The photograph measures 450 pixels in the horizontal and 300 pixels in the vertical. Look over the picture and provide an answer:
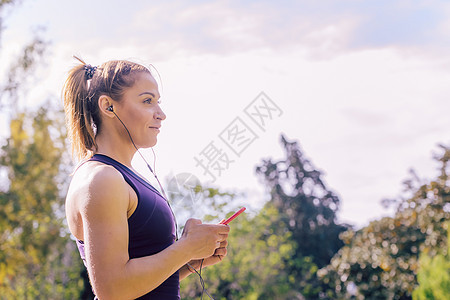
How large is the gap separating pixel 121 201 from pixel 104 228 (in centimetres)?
7

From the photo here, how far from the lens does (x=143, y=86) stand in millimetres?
1515

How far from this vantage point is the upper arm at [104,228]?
50.4 inches

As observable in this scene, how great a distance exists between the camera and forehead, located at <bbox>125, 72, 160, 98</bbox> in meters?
Result: 1.50

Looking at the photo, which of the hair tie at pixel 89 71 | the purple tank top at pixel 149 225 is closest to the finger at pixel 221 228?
the purple tank top at pixel 149 225

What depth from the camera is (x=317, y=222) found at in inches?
596

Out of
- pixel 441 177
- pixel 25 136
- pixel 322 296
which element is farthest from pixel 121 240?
pixel 322 296

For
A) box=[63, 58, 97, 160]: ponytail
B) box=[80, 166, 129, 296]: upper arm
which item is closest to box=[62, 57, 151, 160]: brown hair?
box=[63, 58, 97, 160]: ponytail

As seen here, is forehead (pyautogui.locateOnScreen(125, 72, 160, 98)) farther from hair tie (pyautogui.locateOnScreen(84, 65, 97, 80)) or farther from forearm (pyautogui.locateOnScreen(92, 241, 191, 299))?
forearm (pyautogui.locateOnScreen(92, 241, 191, 299))

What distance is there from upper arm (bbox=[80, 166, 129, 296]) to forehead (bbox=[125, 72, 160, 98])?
10.7 inches

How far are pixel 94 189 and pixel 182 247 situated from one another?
25cm

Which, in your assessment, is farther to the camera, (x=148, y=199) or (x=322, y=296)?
(x=322, y=296)

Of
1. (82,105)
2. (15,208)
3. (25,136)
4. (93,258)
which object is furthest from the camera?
(25,136)

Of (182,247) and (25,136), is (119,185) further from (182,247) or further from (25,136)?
(25,136)

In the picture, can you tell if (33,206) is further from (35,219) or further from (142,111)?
(142,111)
